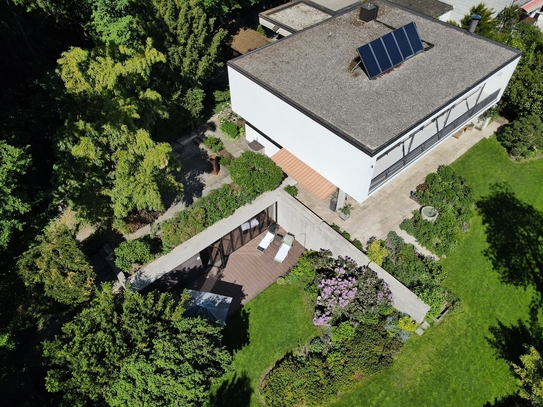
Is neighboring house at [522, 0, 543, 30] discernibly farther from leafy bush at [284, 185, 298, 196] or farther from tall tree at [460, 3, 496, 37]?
leafy bush at [284, 185, 298, 196]

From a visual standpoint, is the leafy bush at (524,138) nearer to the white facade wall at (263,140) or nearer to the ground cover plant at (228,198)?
the white facade wall at (263,140)

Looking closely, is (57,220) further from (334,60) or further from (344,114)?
(334,60)

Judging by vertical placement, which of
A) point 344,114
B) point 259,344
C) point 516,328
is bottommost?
point 259,344

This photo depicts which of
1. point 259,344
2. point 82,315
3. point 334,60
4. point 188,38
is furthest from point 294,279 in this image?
point 188,38

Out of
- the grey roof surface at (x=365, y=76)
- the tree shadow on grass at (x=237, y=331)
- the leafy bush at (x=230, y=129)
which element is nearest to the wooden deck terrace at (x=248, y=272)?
the tree shadow on grass at (x=237, y=331)

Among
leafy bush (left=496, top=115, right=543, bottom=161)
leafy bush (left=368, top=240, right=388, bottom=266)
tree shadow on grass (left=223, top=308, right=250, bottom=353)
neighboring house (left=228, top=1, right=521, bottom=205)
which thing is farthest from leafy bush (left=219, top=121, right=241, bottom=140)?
leafy bush (left=496, top=115, right=543, bottom=161)

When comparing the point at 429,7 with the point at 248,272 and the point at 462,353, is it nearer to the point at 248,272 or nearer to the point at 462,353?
the point at 248,272

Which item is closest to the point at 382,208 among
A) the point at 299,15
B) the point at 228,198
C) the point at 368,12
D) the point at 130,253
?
the point at 228,198
